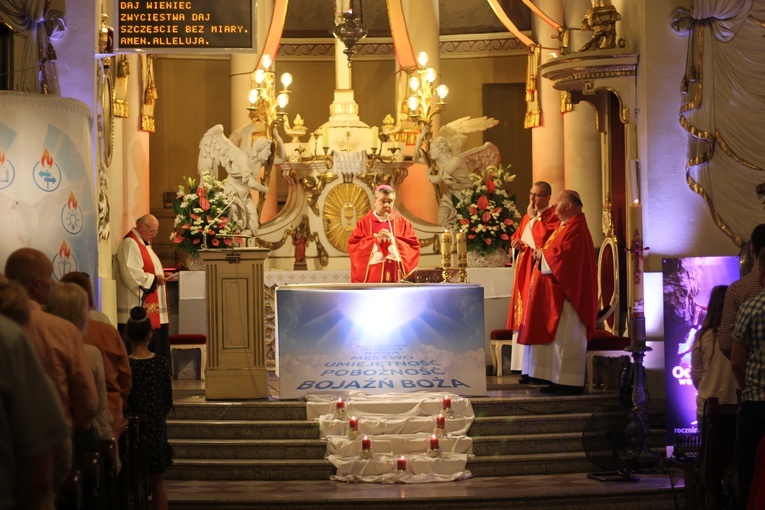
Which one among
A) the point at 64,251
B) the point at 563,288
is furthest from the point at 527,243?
the point at 64,251

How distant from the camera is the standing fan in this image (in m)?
8.86

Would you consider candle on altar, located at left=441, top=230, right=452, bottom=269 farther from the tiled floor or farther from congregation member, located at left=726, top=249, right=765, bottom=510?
congregation member, located at left=726, top=249, right=765, bottom=510

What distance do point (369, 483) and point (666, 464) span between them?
227 centimetres

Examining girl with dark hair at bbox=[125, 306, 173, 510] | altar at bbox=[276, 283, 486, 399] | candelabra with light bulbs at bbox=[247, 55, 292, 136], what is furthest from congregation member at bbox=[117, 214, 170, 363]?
girl with dark hair at bbox=[125, 306, 173, 510]

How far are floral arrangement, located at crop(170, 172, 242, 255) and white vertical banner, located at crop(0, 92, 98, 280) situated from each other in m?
3.92

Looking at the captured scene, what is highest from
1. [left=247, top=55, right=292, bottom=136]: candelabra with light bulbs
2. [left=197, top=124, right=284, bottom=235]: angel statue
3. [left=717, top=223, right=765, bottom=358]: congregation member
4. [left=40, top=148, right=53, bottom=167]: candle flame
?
[left=247, top=55, right=292, bottom=136]: candelabra with light bulbs

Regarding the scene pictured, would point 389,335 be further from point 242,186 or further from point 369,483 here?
point 242,186

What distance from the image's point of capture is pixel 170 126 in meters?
18.4

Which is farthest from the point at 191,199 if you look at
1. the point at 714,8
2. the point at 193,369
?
the point at 714,8

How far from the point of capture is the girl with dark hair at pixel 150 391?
7371mm

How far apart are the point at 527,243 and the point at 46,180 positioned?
14.4ft

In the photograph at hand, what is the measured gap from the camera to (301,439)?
9.41 metres

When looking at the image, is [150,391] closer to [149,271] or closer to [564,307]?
[564,307]

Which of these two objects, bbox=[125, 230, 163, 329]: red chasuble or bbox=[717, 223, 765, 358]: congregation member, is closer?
bbox=[717, 223, 765, 358]: congregation member
